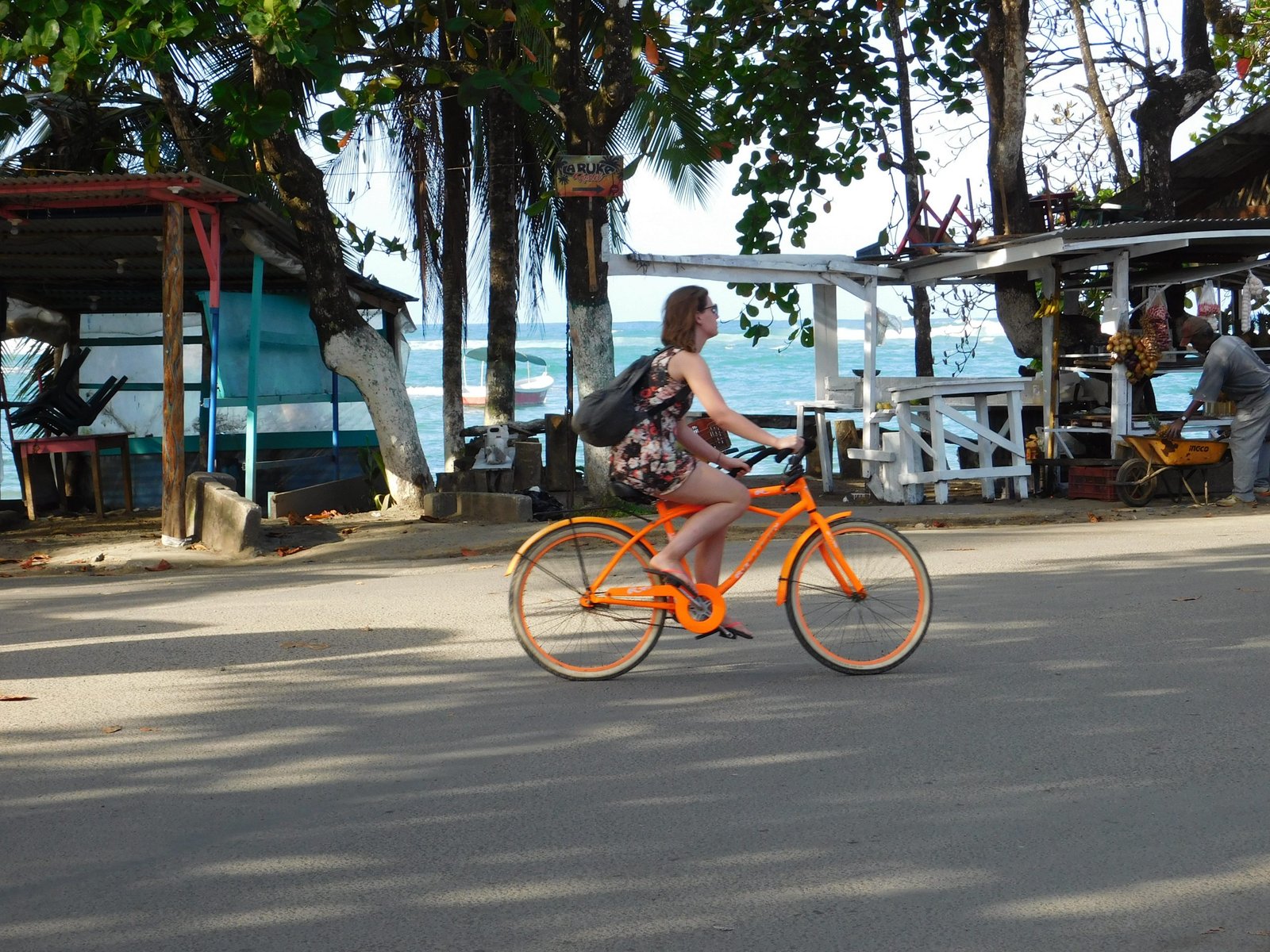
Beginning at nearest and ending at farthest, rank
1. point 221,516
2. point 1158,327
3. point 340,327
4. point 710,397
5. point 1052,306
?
1. point 710,397
2. point 221,516
3. point 340,327
4. point 1158,327
5. point 1052,306

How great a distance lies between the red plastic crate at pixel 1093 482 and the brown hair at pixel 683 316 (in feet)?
29.9

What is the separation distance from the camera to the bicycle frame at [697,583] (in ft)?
21.2

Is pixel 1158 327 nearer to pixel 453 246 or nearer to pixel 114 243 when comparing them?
pixel 453 246

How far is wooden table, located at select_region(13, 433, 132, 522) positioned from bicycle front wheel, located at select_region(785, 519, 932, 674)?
1164cm

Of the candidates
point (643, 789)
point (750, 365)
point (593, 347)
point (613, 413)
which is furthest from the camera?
point (750, 365)

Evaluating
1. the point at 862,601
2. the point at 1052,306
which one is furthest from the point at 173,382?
the point at 1052,306

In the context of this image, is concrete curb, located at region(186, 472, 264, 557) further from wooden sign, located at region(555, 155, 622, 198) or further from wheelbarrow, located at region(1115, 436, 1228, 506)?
wheelbarrow, located at region(1115, 436, 1228, 506)

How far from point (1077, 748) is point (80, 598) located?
694cm

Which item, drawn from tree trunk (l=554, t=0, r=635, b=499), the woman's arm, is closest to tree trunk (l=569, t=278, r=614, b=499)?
tree trunk (l=554, t=0, r=635, b=499)

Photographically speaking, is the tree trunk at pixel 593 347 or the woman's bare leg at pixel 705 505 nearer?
the woman's bare leg at pixel 705 505

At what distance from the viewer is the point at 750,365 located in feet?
307

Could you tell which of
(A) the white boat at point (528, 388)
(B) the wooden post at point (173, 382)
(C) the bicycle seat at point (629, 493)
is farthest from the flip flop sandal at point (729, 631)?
(A) the white boat at point (528, 388)

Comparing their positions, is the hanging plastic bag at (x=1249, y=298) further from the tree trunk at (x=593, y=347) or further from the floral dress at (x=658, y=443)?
the floral dress at (x=658, y=443)

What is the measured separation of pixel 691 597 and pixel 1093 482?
31.1 feet
